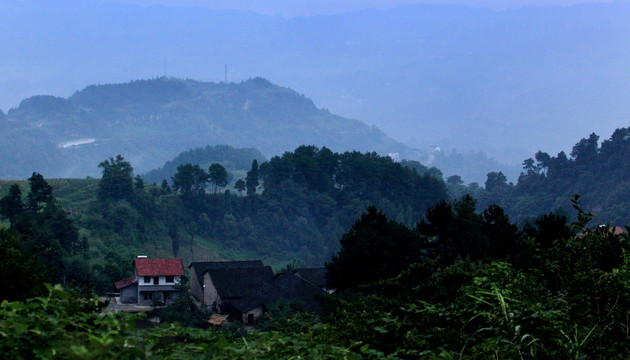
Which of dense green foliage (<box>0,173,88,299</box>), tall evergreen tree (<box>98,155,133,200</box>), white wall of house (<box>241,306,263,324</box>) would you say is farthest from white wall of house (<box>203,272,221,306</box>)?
tall evergreen tree (<box>98,155,133,200</box>)

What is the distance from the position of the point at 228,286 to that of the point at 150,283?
5338 mm

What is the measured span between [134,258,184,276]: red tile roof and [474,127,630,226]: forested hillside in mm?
36156

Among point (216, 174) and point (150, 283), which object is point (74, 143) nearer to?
point (216, 174)

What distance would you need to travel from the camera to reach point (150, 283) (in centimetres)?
3791

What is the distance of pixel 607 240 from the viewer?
20.2 feet

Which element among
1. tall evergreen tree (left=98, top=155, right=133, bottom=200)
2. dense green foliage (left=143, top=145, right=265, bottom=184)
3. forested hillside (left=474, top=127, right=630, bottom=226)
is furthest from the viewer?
dense green foliage (left=143, top=145, right=265, bottom=184)

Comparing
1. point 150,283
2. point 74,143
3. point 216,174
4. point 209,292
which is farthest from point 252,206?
point 74,143

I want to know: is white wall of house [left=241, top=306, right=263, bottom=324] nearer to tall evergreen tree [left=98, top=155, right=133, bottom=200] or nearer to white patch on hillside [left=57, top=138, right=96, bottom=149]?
tall evergreen tree [left=98, top=155, right=133, bottom=200]

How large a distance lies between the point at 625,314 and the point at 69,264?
35341 mm

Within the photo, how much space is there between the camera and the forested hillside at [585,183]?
64.3 meters

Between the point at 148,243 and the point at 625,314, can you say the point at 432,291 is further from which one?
the point at 148,243

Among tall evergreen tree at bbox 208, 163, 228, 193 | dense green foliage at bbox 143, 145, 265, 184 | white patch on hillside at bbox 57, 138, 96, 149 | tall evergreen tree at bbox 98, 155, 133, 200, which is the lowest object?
tall evergreen tree at bbox 98, 155, 133, 200

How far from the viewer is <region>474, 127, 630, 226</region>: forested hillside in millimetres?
64325

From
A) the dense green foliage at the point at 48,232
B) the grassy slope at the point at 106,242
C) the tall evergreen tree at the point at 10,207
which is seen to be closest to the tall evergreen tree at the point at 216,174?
the grassy slope at the point at 106,242
